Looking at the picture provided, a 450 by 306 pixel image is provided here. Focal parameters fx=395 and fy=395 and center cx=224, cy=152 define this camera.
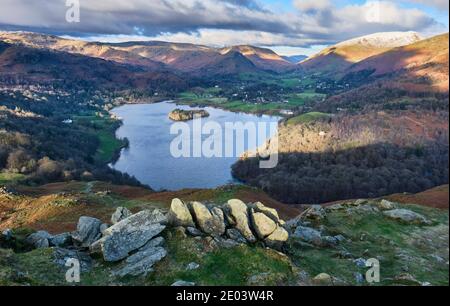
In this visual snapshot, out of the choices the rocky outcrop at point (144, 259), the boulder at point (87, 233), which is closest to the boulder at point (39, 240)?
the boulder at point (87, 233)

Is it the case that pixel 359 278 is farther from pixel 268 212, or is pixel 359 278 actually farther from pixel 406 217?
pixel 406 217

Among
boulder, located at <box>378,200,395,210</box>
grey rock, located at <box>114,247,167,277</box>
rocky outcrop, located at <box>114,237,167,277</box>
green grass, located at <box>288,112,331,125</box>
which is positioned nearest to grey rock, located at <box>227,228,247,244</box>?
rocky outcrop, located at <box>114,237,167,277</box>

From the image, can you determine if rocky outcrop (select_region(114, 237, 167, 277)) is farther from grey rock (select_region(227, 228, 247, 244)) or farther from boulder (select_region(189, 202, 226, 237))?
grey rock (select_region(227, 228, 247, 244))

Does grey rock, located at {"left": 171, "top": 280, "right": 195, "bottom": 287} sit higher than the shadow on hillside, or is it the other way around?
grey rock, located at {"left": 171, "top": 280, "right": 195, "bottom": 287}

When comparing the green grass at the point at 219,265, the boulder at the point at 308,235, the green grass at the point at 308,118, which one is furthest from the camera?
the green grass at the point at 308,118

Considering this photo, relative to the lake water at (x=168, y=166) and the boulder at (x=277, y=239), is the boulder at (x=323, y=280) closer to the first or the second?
the boulder at (x=277, y=239)
